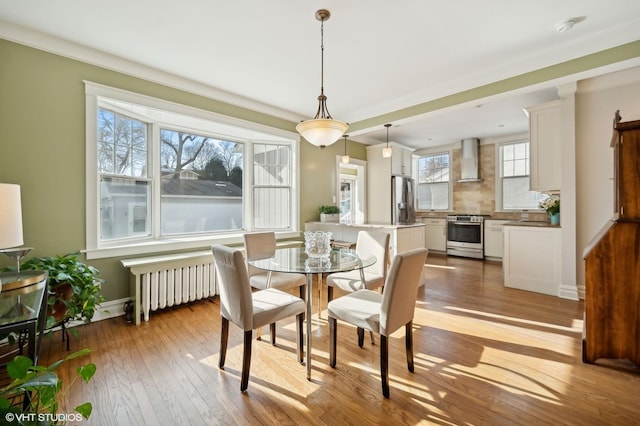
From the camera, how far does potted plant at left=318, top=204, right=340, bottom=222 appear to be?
4.89 m

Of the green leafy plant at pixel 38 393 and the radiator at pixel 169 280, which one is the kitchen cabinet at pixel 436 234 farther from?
the green leafy plant at pixel 38 393

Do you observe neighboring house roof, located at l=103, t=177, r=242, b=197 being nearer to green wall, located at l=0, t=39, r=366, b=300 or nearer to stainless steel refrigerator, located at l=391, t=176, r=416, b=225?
green wall, located at l=0, t=39, r=366, b=300

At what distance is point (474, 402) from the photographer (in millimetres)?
1749

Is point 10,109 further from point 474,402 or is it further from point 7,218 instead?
point 474,402

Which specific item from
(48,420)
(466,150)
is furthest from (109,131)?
(466,150)

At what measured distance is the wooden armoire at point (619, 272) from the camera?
1977 millimetres

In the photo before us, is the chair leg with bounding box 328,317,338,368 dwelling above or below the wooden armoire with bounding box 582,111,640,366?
below

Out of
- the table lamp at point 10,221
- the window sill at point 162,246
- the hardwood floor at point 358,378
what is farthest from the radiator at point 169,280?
the table lamp at point 10,221

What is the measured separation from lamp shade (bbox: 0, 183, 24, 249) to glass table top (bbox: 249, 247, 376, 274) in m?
1.46

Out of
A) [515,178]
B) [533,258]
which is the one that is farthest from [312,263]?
[515,178]

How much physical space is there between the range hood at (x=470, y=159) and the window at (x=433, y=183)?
21.2 inches

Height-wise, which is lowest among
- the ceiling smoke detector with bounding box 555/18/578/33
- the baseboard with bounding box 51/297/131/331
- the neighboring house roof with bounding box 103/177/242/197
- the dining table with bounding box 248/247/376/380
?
the baseboard with bounding box 51/297/131/331

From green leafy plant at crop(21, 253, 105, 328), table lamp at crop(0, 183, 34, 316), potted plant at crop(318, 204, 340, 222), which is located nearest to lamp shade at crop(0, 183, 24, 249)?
table lamp at crop(0, 183, 34, 316)

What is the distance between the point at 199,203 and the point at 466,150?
5.63 meters
